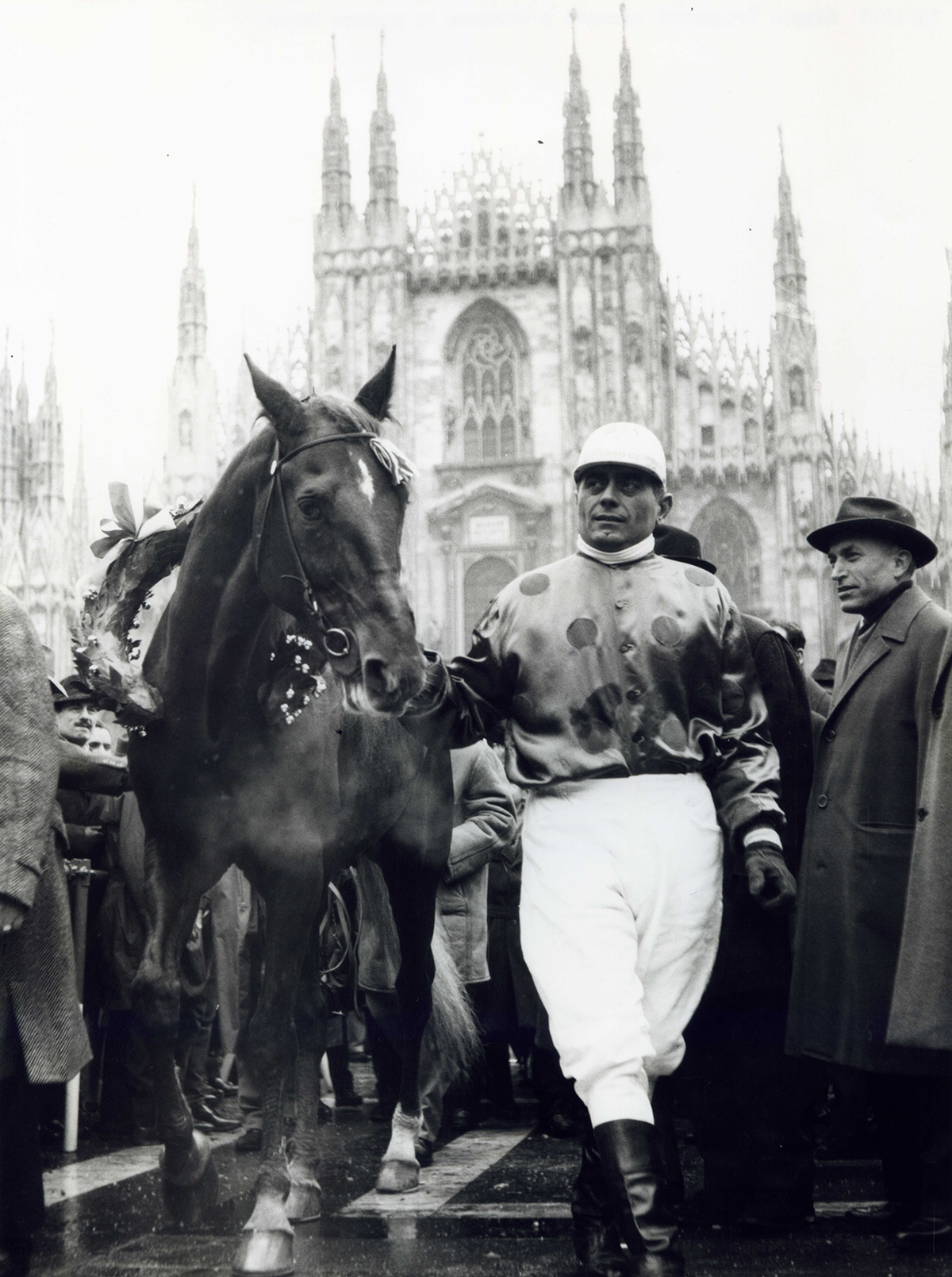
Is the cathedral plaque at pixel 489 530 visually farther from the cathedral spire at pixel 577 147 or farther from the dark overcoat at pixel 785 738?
the dark overcoat at pixel 785 738

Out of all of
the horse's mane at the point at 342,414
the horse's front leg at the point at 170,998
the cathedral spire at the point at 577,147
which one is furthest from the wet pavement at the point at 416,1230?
the cathedral spire at the point at 577,147

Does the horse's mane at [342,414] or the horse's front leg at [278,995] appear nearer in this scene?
the horse's mane at [342,414]

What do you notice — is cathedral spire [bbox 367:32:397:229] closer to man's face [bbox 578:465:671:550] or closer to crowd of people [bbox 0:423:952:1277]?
crowd of people [bbox 0:423:952:1277]

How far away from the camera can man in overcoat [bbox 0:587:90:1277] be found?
316cm

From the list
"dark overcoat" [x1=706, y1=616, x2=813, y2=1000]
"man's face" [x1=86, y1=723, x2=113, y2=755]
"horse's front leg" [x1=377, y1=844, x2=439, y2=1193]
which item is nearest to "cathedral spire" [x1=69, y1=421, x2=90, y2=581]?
"man's face" [x1=86, y1=723, x2=113, y2=755]

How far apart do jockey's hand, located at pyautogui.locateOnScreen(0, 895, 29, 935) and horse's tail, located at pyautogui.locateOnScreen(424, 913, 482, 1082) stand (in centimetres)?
237

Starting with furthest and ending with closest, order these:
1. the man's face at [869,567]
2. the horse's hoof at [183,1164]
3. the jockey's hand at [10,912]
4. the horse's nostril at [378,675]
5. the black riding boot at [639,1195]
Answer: the man's face at [869,567]
the horse's hoof at [183,1164]
the jockey's hand at [10,912]
the horse's nostril at [378,675]
the black riding boot at [639,1195]

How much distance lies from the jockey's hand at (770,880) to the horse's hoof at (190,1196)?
1660mm

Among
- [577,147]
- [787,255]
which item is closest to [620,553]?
[787,255]

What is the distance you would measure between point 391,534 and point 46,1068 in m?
1.47

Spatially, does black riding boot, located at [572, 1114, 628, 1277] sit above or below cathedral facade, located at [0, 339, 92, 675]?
below

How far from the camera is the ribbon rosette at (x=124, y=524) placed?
4109 mm

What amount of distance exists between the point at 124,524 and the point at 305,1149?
6.37ft

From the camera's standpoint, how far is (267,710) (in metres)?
3.64
